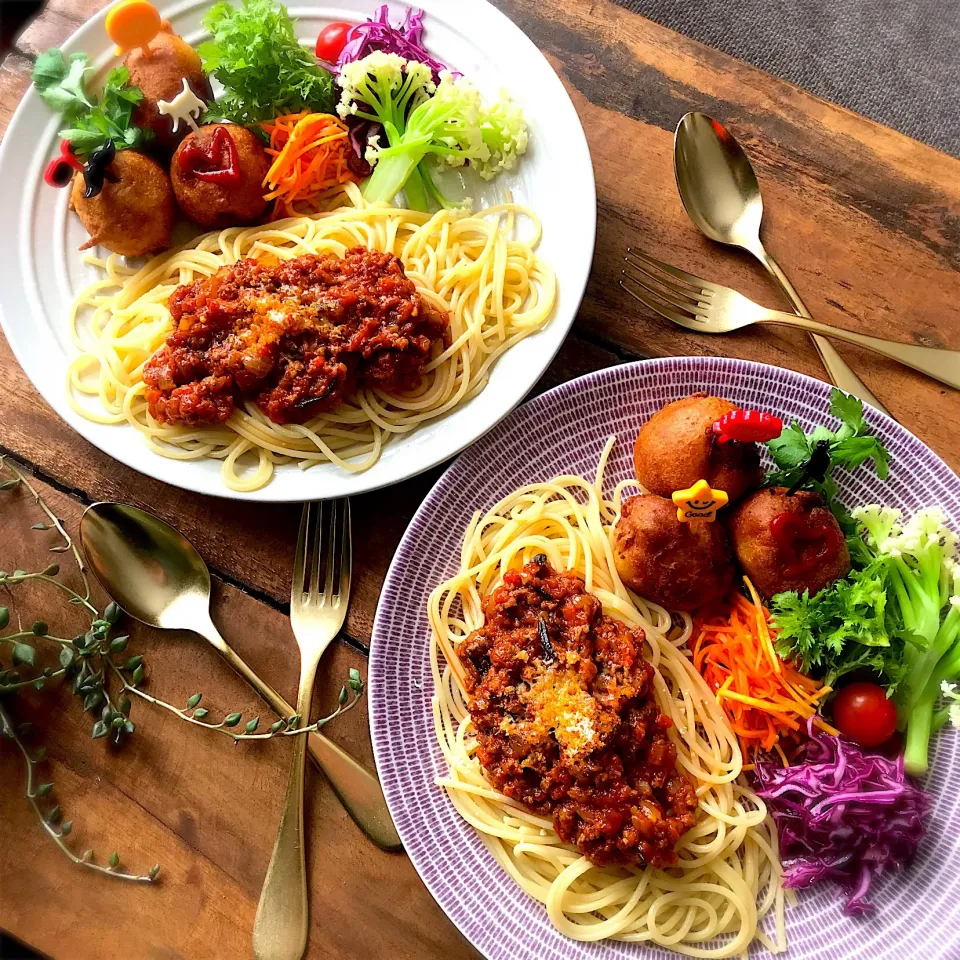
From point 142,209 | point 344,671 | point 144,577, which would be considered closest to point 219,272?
point 142,209

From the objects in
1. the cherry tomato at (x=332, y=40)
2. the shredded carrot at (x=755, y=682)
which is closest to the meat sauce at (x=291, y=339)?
the cherry tomato at (x=332, y=40)

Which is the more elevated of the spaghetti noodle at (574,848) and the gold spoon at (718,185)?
the gold spoon at (718,185)

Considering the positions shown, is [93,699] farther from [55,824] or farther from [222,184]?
[222,184]

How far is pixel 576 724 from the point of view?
2.82 meters

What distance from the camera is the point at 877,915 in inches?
114

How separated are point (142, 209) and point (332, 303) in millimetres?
929

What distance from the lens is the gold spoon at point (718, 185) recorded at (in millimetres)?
3625

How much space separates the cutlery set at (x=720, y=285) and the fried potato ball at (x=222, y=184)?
5.40 feet

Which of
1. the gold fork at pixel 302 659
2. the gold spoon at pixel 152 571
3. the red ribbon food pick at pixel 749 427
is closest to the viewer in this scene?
the red ribbon food pick at pixel 749 427

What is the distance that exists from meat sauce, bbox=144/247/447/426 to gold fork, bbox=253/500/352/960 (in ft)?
1.60

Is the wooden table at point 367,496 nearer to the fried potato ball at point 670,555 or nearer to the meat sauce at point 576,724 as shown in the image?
the meat sauce at point 576,724

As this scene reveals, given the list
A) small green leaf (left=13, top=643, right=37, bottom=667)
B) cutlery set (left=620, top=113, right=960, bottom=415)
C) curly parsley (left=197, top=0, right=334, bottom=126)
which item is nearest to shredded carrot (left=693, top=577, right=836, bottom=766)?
cutlery set (left=620, top=113, right=960, bottom=415)

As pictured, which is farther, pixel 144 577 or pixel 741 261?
pixel 741 261

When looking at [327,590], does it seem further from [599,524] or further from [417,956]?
[417,956]
